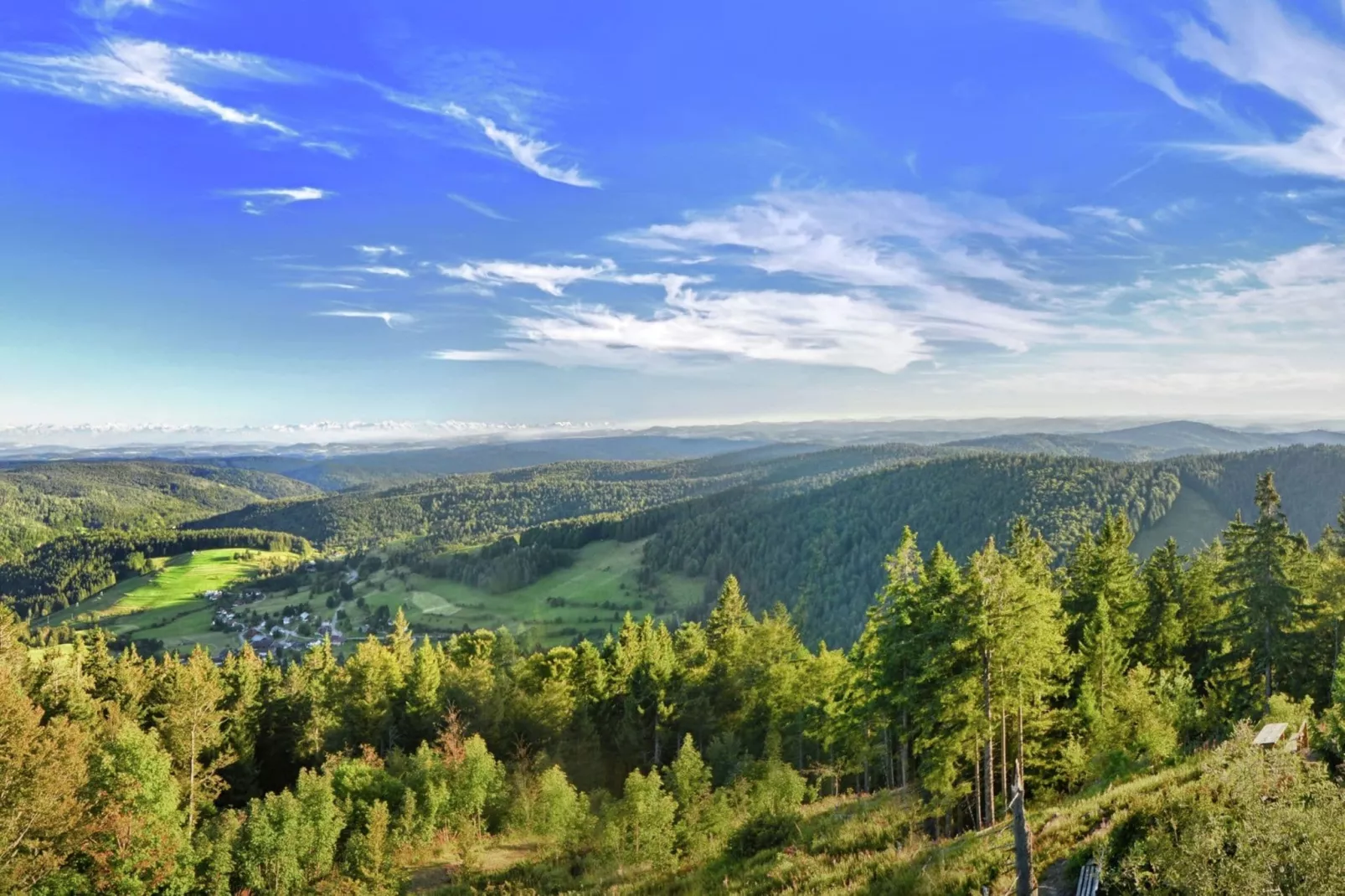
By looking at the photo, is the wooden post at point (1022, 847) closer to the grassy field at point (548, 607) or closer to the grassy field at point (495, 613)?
the grassy field at point (495, 613)

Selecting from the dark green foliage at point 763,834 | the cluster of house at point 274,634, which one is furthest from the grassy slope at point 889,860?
the cluster of house at point 274,634

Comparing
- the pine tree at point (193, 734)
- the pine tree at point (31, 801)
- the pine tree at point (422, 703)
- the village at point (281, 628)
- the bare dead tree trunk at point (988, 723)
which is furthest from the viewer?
the village at point (281, 628)

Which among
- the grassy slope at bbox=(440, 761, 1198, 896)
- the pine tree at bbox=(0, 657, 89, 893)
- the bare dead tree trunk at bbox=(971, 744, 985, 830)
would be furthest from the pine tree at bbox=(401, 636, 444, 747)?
the bare dead tree trunk at bbox=(971, 744, 985, 830)

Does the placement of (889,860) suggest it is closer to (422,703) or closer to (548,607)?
(422,703)

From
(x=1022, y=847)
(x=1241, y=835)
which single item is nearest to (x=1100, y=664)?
(x=1241, y=835)

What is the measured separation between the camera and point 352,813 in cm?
4019

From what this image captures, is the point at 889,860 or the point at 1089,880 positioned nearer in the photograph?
the point at 1089,880

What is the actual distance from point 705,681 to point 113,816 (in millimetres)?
41250

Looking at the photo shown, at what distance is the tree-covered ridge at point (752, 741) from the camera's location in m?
27.5

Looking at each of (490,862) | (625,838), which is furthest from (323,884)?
(625,838)

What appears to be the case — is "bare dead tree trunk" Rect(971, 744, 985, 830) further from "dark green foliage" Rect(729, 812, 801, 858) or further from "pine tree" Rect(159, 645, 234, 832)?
"pine tree" Rect(159, 645, 234, 832)

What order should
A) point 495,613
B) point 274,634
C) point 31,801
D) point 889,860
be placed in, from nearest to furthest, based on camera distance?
point 889,860 → point 31,801 → point 274,634 → point 495,613

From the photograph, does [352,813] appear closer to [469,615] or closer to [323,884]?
[323,884]

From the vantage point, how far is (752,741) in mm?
57625
